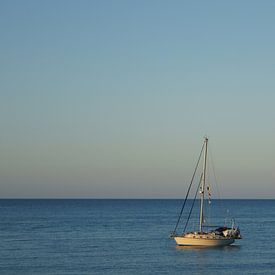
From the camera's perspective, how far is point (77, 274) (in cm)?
7488

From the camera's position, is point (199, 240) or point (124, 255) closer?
point (124, 255)

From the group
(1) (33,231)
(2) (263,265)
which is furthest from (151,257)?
(1) (33,231)

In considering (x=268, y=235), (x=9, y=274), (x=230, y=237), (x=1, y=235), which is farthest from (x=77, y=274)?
(x=268, y=235)

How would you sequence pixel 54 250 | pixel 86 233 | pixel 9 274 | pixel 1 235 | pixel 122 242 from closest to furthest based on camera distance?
pixel 9 274 → pixel 54 250 → pixel 122 242 → pixel 1 235 → pixel 86 233

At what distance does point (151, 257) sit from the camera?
3558 inches

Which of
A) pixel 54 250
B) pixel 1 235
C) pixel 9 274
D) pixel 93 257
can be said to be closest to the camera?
pixel 9 274

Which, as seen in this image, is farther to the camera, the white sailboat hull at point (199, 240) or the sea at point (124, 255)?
the white sailboat hull at point (199, 240)

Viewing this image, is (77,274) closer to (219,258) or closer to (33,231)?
(219,258)

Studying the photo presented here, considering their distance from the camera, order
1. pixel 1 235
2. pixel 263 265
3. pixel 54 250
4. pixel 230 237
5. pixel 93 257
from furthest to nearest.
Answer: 1. pixel 1 235
2. pixel 230 237
3. pixel 54 250
4. pixel 93 257
5. pixel 263 265

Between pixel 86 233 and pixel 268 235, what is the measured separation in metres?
34.4

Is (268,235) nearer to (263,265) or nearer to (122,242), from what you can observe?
(122,242)

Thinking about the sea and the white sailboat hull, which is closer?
the sea

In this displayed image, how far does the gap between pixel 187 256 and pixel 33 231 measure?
54390mm

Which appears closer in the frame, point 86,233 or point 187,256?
point 187,256
